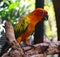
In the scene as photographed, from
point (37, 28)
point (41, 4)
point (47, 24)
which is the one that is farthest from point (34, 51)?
point (47, 24)

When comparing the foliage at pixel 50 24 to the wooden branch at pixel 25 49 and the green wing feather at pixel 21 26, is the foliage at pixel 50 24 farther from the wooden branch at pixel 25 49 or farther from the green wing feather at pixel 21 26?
the wooden branch at pixel 25 49

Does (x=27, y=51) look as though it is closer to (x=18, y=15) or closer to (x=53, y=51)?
(x=53, y=51)

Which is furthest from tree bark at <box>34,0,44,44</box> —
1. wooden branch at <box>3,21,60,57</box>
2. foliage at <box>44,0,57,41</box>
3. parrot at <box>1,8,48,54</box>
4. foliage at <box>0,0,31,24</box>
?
foliage at <box>44,0,57,41</box>

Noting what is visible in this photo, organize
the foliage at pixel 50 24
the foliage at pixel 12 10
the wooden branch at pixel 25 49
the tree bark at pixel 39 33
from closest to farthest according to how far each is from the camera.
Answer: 1. the wooden branch at pixel 25 49
2. the tree bark at pixel 39 33
3. the foliage at pixel 12 10
4. the foliage at pixel 50 24

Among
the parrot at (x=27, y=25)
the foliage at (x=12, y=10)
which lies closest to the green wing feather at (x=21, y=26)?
the parrot at (x=27, y=25)

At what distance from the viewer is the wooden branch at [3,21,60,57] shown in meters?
1.14

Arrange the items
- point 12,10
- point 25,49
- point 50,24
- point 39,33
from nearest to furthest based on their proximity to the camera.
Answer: point 25,49, point 39,33, point 12,10, point 50,24

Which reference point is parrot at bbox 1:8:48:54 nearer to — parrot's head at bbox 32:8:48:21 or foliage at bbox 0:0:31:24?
parrot's head at bbox 32:8:48:21

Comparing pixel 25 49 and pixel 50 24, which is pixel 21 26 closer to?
pixel 25 49

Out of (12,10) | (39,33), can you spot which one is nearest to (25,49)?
(39,33)

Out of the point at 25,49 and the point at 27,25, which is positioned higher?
the point at 27,25

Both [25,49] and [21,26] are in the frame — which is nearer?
[25,49]

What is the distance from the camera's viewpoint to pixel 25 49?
1263 millimetres

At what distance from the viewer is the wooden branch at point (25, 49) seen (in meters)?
1.14
